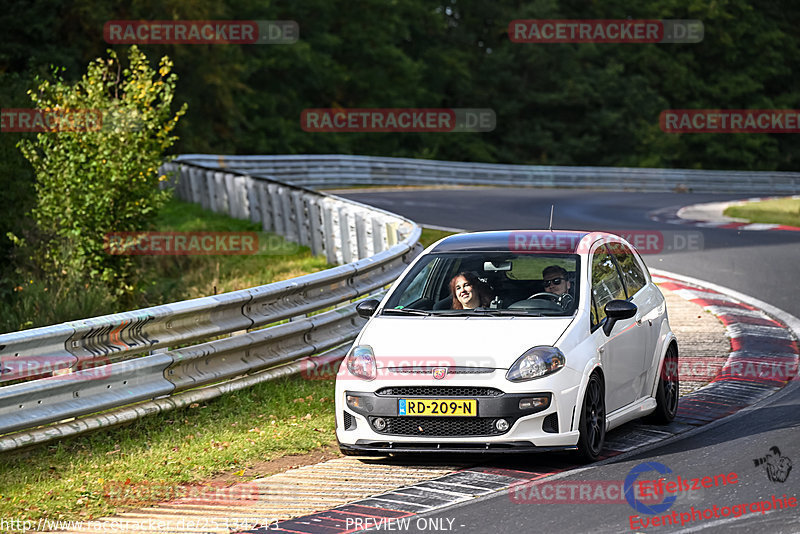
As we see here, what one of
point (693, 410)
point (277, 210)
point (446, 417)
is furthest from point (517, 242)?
point (277, 210)

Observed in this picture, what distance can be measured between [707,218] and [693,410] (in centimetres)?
1970

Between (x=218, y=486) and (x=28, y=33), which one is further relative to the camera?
(x=28, y=33)

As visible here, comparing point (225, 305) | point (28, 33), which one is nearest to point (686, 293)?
point (225, 305)

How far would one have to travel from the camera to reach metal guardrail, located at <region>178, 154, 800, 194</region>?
39.2 m

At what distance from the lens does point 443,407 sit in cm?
730

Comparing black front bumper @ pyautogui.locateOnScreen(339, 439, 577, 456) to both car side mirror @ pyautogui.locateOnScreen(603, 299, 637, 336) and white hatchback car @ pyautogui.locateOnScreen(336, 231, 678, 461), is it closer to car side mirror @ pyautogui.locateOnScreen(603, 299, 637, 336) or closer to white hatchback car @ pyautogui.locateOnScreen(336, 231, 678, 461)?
white hatchback car @ pyautogui.locateOnScreen(336, 231, 678, 461)

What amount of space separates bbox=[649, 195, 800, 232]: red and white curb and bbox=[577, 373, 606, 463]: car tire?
57.6 feet

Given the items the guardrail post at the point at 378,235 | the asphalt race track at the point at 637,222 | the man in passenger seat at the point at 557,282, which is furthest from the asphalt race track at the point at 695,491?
the guardrail post at the point at 378,235

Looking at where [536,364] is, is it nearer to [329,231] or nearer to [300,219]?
[329,231]

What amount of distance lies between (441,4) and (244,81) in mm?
15193

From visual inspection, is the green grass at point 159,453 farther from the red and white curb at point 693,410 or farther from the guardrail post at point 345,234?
the guardrail post at point 345,234

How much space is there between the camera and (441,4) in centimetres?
6494

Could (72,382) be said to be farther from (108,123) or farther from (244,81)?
(244,81)

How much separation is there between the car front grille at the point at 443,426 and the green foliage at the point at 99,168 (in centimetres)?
1226
